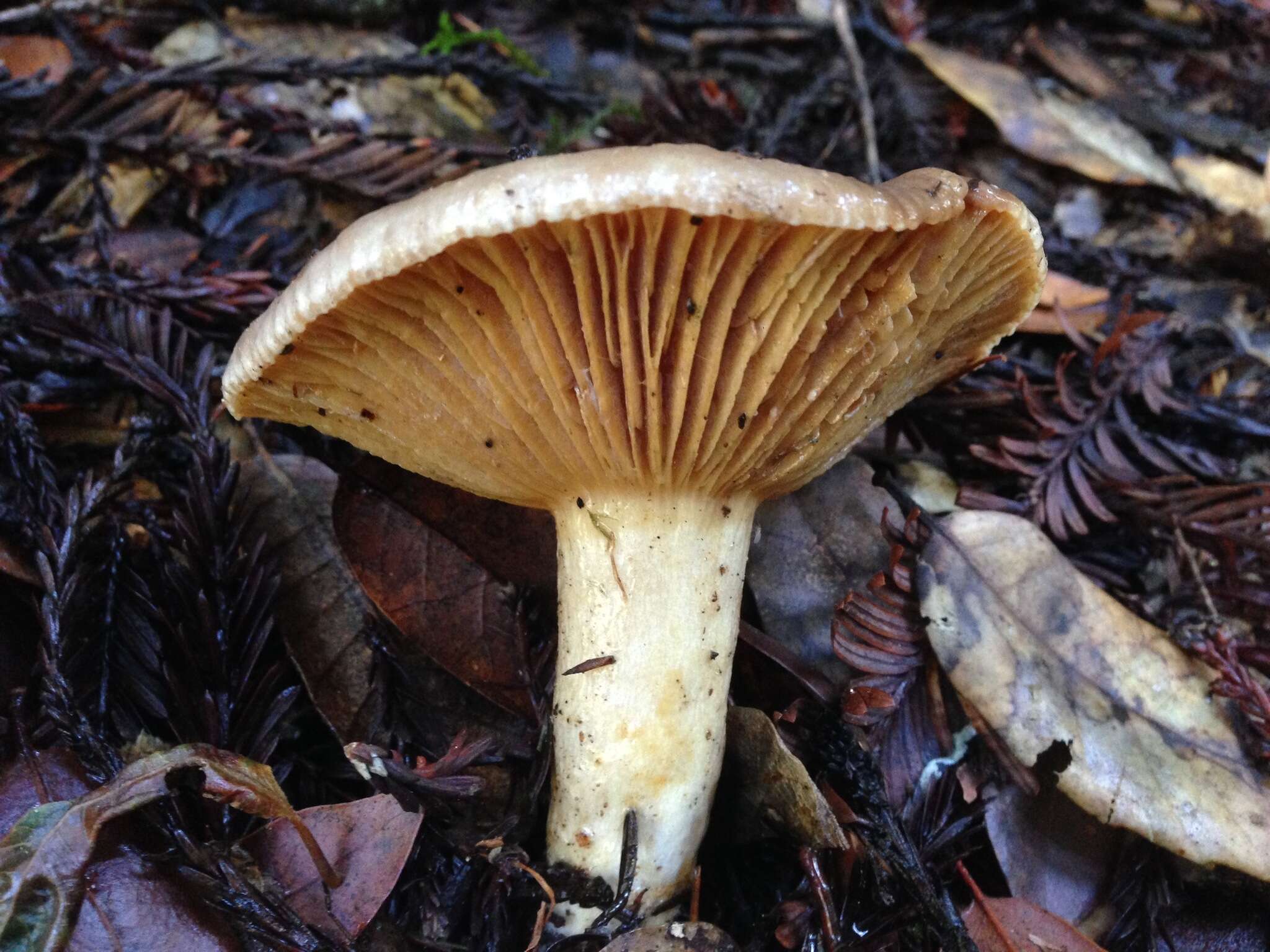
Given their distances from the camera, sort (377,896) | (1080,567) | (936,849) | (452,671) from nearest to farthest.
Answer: (377,896) < (936,849) < (452,671) < (1080,567)

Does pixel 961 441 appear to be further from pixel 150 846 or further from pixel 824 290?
pixel 150 846

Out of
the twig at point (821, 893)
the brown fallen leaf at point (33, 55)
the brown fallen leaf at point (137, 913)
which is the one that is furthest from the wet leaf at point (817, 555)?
the brown fallen leaf at point (33, 55)

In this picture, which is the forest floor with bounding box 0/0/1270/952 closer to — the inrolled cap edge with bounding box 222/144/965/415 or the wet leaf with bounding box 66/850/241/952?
the wet leaf with bounding box 66/850/241/952

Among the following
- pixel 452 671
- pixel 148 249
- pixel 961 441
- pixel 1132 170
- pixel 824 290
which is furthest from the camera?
pixel 1132 170

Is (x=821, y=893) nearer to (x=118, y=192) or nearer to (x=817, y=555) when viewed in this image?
(x=817, y=555)

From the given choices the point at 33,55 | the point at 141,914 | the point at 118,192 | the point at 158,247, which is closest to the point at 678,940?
the point at 141,914

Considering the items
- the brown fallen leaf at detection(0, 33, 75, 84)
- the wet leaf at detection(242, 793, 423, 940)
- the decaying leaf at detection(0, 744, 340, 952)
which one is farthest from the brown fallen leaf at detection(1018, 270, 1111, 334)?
the brown fallen leaf at detection(0, 33, 75, 84)

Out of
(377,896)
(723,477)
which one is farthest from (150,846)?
(723,477)
